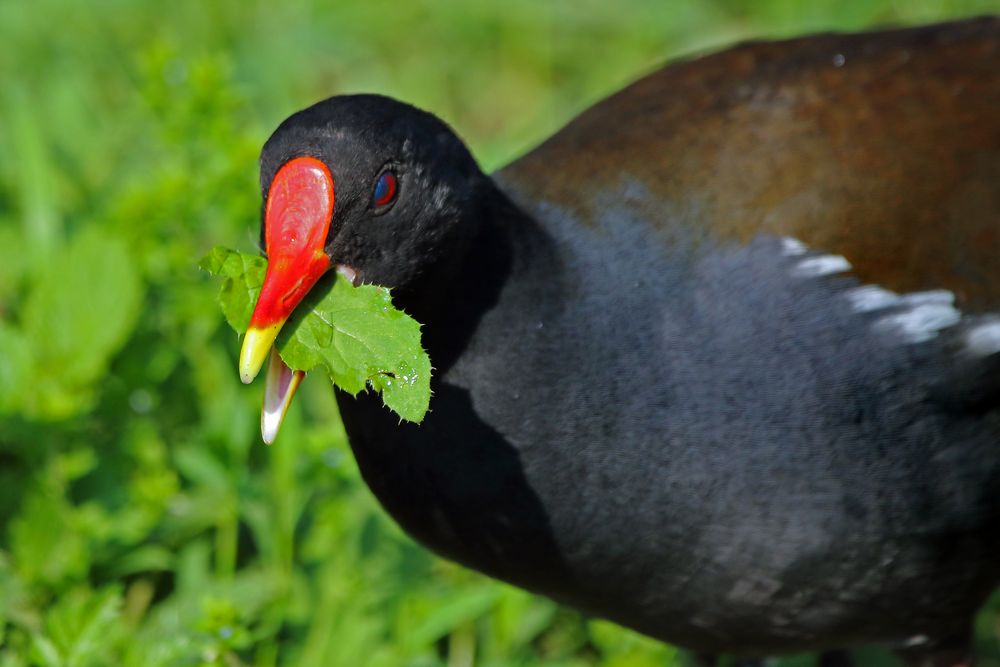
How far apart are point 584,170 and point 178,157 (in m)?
1.42

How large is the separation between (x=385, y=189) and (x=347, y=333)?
0.23 metres

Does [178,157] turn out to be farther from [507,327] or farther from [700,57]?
[507,327]

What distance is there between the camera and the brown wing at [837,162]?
2508 mm

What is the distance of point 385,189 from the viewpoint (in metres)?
2.15

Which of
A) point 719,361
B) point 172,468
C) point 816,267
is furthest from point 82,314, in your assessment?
point 816,267

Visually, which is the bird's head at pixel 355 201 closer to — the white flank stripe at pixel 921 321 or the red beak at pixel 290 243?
the red beak at pixel 290 243

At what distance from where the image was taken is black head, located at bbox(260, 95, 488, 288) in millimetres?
2090

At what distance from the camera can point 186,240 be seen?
351 centimetres

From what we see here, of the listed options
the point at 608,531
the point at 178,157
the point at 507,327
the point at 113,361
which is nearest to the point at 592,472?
the point at 608,531

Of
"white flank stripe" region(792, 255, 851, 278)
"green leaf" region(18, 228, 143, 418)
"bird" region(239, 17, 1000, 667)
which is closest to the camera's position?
"bird" region(239, 17, 1000, 667)

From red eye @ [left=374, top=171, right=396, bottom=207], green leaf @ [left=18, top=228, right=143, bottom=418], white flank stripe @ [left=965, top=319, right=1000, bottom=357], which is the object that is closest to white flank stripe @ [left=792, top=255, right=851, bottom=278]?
white flank stripe @ [left=965, top=319, right=1000, bottom=357]

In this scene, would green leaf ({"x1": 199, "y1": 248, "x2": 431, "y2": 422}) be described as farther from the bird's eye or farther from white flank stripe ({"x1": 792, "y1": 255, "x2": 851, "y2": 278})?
white flank stripe ({"x1": 792, "y1": 255, "x2": 851, "y2": 278})

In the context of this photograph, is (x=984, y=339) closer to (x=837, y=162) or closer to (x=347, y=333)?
(x=837, y=162)

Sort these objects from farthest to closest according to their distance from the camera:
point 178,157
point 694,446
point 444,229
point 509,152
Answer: point 509,152
point 178,157
point 694,446
point 444,229
